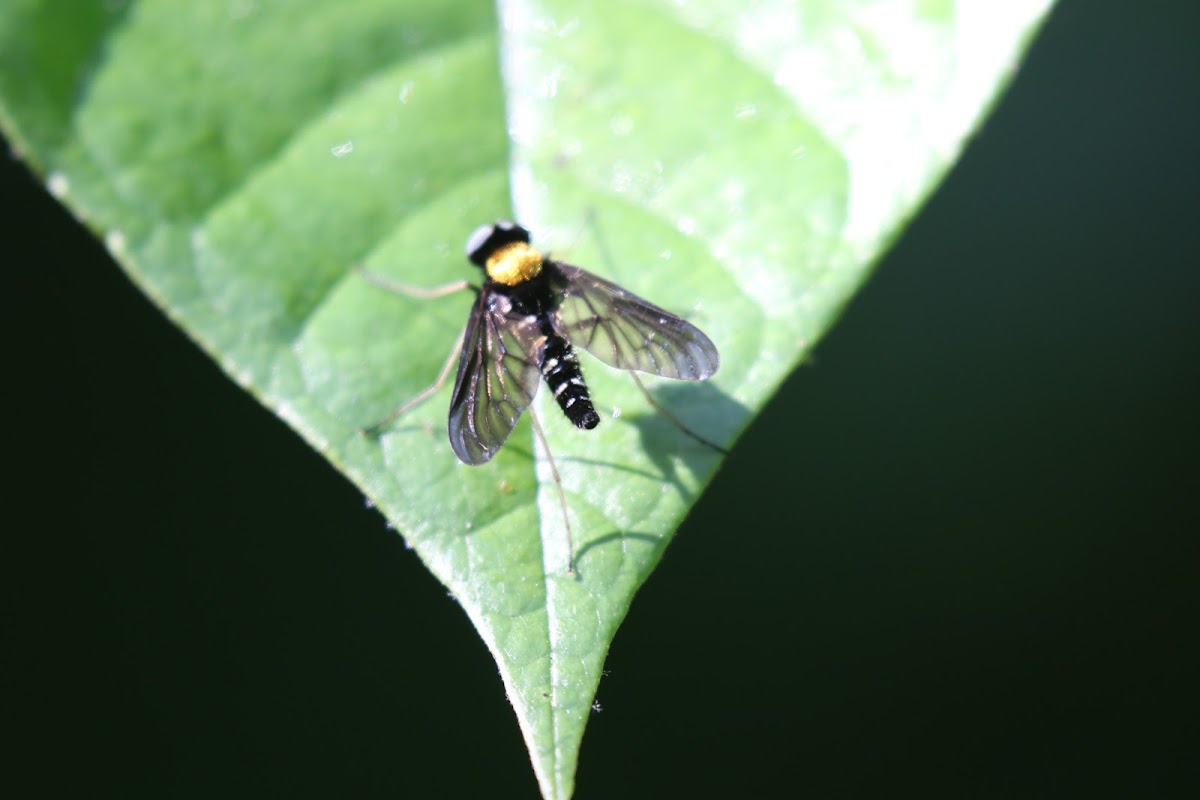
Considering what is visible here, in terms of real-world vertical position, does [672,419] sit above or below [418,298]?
below

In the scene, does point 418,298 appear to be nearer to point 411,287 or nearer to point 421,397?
point 411,287

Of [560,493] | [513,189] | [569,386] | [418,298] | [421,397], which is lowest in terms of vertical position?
[560,493]

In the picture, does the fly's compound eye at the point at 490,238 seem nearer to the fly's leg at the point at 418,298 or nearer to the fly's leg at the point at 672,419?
the fly's leg at the point at 418,298

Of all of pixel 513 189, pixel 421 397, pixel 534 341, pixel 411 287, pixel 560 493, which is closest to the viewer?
pixel 560 493

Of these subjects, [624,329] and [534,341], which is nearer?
[624,329]

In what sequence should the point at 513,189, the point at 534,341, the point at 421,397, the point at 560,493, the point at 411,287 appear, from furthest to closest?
the point at 534,341, the point at 513,189, the point at 411,287, the point at 421,397, the point at 560,493

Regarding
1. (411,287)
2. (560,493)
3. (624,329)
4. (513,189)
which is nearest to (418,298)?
(411,287)

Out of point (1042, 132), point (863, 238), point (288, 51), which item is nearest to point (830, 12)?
point (863, 238)

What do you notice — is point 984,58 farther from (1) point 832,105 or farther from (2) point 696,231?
(2) point 696,231
